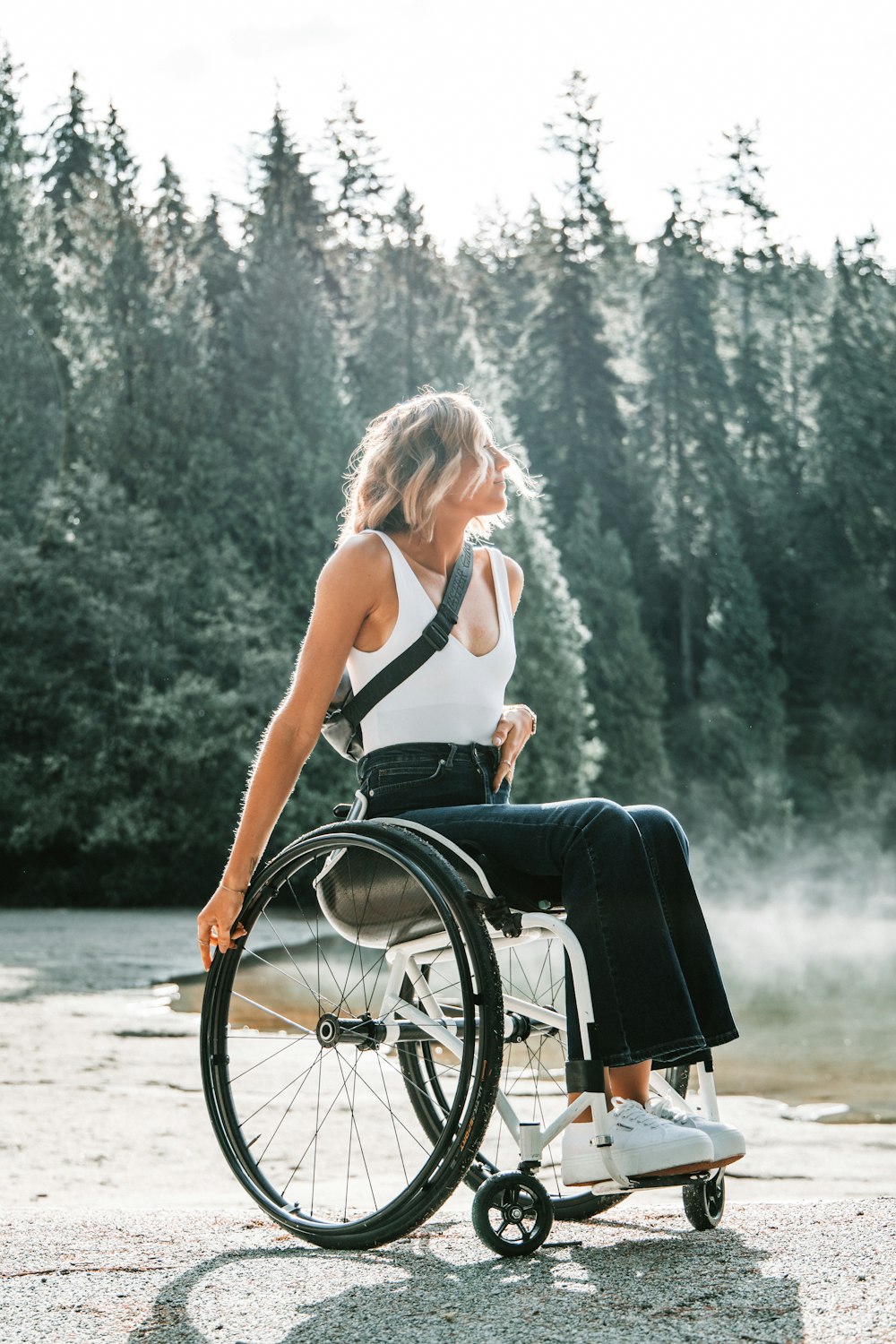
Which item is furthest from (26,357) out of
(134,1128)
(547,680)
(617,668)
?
(134,1128)

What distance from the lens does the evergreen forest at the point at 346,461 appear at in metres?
20.2

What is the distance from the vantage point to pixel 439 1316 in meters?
2.11

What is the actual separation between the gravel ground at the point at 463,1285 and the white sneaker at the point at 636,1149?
15 cm

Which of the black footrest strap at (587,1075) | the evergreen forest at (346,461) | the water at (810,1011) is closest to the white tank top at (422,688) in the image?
the black footrest strap at (587,1075)

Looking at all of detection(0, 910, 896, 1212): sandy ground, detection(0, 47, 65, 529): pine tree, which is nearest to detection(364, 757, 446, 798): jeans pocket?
detection(0, 910, 896, 1212): sandy ground

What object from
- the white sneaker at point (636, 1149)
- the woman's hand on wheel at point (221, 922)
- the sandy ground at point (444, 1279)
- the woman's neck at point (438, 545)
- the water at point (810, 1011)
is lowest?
the water at point (810, 1011)

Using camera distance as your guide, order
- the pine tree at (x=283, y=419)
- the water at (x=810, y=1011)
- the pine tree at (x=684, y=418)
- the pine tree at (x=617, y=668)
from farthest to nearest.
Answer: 1. the pine tree at (x=684, y=418)
2. the pine tree at (x=617, y=668)
3. the pine tree at (x=283, y=419)
4. the water at (x=810, y=1011)

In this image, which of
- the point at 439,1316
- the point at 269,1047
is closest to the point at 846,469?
the point at 269,1047

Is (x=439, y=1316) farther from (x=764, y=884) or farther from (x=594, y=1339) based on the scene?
(x=764, y=884)

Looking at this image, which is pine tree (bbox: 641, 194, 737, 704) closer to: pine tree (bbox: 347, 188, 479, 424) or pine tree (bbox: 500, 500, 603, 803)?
pine tree (bbox: 347, 188, 479, 424)

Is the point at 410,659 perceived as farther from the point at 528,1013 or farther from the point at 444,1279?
the point at 444,1279

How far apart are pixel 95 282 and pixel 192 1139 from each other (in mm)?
18677

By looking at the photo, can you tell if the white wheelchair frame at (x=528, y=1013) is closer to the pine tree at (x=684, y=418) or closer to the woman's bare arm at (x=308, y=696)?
the woman's bare arm at (x=308, y=696)

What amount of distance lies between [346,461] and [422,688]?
20775mm
